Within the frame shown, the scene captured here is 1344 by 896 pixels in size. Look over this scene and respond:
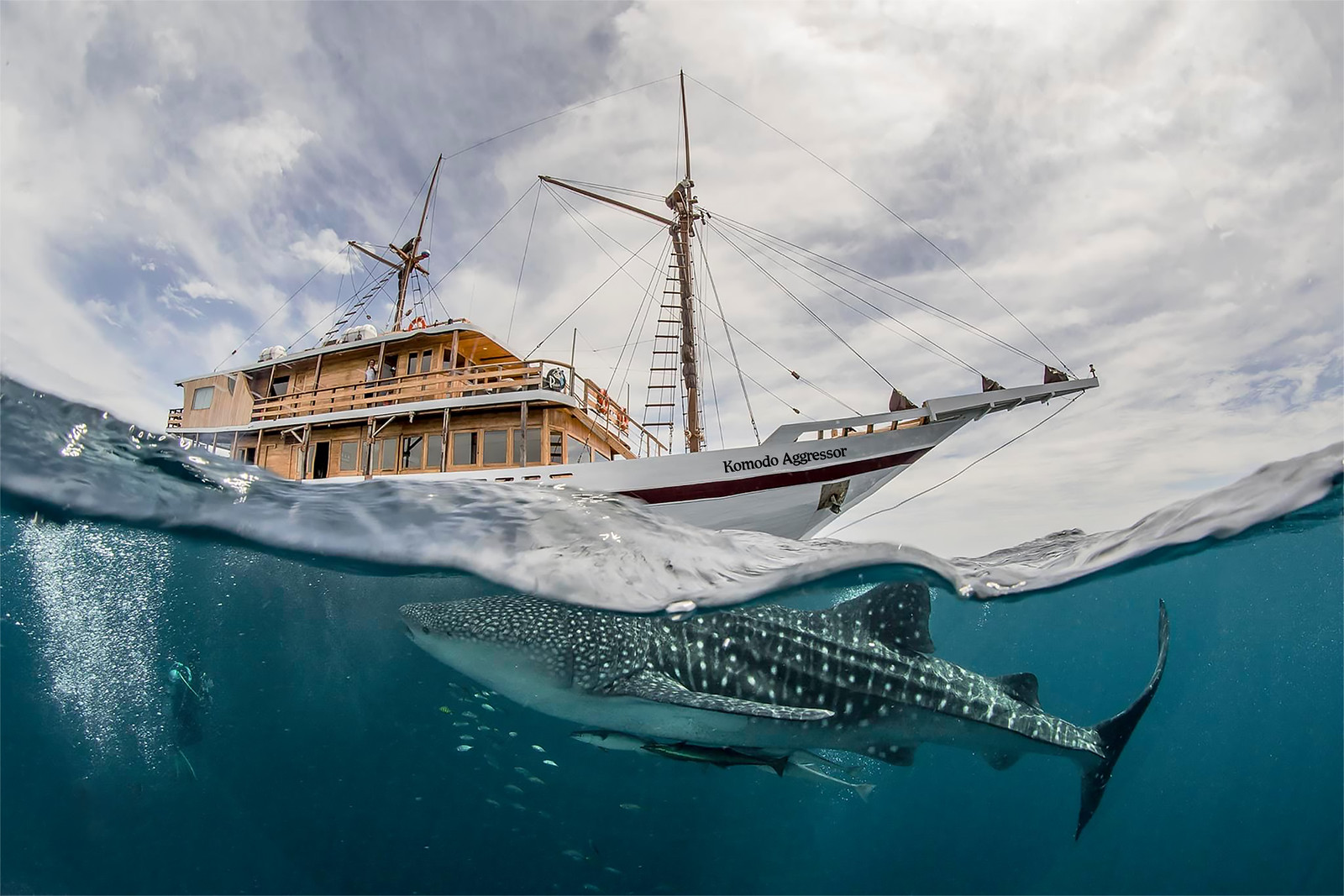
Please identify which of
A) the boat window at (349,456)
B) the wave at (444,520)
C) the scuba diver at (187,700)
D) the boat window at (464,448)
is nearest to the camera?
the wave at (444,520)

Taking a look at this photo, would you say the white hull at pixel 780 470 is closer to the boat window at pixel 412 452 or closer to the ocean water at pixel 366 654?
the boat window at pixel 412 452

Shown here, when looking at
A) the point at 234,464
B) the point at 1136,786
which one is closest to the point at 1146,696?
the point at 234,464

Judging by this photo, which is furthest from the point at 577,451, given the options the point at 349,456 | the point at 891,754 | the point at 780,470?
the point at 891,754

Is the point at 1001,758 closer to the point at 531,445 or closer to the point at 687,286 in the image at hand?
the point at 531,445

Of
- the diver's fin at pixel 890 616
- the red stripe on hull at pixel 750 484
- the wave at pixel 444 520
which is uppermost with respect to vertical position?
the red stripe on hull at pixel 750 484

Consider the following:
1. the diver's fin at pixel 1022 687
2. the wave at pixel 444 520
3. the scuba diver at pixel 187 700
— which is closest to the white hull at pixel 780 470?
the wave at pixel 444 520

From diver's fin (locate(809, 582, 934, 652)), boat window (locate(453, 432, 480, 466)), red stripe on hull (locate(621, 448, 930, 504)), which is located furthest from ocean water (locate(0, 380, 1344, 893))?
boat window (locate(453, 432, 480, 466))

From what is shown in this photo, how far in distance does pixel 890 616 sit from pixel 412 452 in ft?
41.1

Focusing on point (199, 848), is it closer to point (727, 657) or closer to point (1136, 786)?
point (727, 657)

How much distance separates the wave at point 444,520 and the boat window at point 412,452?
6.48 m

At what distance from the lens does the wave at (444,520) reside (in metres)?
6.68

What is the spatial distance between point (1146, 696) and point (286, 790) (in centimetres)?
1319

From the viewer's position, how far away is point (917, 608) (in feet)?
21.0

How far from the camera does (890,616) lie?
6465mm
